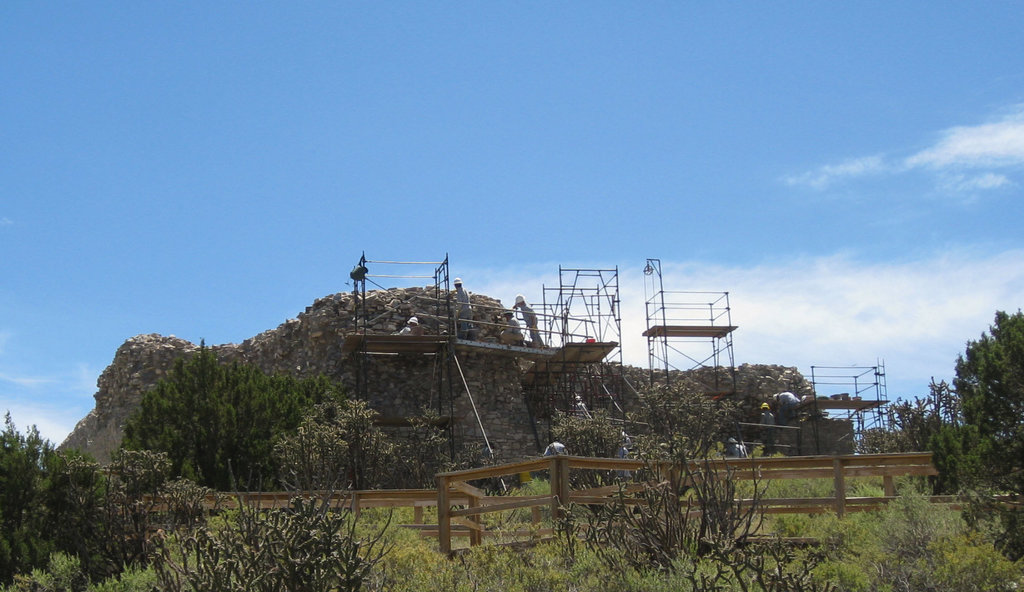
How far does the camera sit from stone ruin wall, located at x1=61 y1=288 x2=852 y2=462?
2214 cm

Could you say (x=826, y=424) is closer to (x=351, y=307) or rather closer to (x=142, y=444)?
(x=351, y=307)

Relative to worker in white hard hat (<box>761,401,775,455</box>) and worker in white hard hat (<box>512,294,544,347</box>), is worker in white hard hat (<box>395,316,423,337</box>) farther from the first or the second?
worker in white hard hat (<box>761,401,775,455</box>)

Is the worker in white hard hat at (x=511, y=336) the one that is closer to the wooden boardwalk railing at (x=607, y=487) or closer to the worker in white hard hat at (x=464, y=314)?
the worker in white hard hat at (x=464, y=314)

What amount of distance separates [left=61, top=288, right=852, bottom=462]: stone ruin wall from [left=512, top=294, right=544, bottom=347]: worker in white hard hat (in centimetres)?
54

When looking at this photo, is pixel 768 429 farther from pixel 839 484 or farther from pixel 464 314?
pixel 839 484

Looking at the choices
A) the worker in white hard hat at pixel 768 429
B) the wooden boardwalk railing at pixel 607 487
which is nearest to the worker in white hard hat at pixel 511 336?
the worker in white hard hat at pixel 768 429

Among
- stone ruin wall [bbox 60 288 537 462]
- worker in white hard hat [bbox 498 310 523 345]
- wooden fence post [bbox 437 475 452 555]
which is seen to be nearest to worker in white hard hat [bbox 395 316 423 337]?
stone ruin wall [bbox 60 288 537 462]

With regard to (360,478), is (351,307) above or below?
above

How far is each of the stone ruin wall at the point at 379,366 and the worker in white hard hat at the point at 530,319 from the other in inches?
21.4

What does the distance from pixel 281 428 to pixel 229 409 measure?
3.35 ft

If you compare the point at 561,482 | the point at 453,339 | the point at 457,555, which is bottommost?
the point at 457,555

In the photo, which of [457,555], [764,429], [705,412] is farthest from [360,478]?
[764,429]

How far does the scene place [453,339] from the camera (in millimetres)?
21609

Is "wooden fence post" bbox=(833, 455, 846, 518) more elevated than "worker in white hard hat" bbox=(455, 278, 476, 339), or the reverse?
"worker in white hard hat" bbox=(455, 278, 476, 339)
